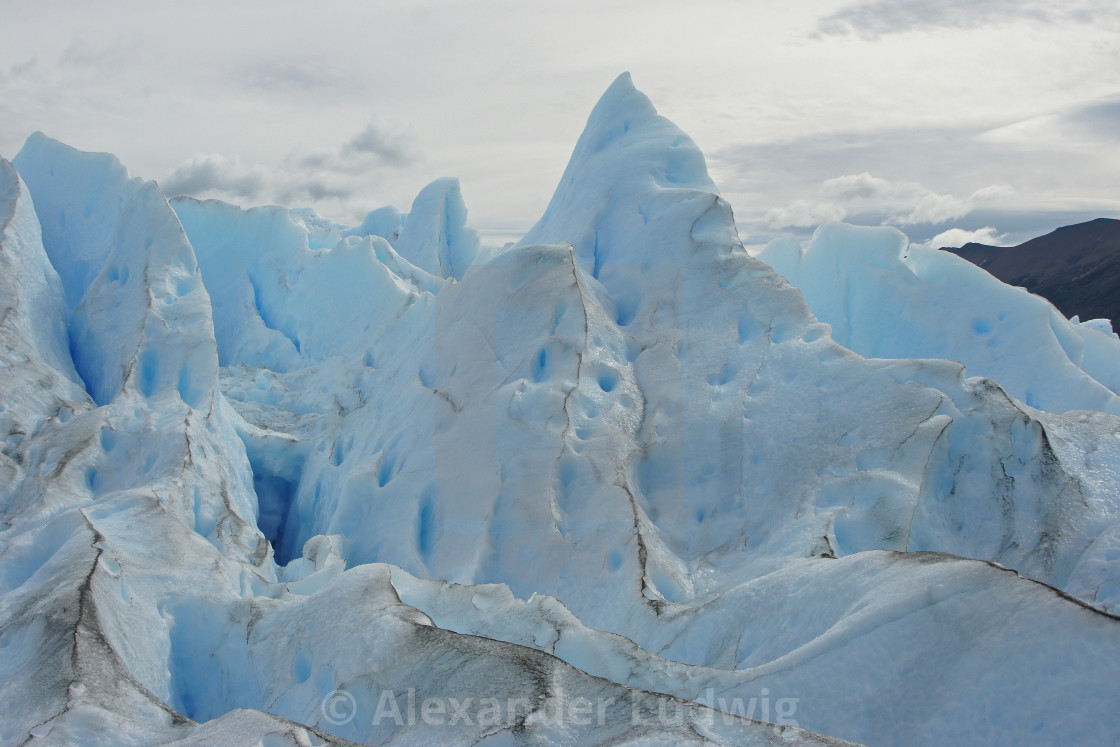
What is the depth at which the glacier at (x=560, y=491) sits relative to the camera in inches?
153

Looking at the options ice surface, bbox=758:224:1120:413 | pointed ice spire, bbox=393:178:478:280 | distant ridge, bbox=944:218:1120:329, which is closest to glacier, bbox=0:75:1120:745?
ice surface, bbox=758:224:1120:413

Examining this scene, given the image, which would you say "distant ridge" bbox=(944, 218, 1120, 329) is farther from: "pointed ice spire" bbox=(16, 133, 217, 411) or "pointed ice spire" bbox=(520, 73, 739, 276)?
"pointed ice spire" bbox=(16, 133, 217, 411)

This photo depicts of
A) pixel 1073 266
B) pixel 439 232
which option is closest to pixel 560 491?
pixel 439 232

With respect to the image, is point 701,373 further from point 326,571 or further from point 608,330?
point 326,571

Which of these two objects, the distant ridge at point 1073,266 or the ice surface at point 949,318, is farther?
the distant ridge at point 1073,266

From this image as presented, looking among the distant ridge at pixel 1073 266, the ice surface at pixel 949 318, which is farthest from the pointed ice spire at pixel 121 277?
the distant ridge at pixel 1073 266

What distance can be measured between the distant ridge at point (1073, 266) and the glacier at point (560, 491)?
4556 cm

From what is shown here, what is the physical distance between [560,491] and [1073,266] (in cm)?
6096

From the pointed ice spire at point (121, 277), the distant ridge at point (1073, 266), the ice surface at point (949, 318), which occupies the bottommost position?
the distant ridge at point (1073, 266)

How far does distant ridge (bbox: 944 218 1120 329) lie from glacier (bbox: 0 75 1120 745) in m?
45.6

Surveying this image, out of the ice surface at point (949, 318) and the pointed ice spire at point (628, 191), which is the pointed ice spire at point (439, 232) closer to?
the pointed ice spire at point (628, 191)

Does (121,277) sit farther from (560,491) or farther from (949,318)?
(949,318)

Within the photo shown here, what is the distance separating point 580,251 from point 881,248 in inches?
220

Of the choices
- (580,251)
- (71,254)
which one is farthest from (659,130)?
(71,254)
